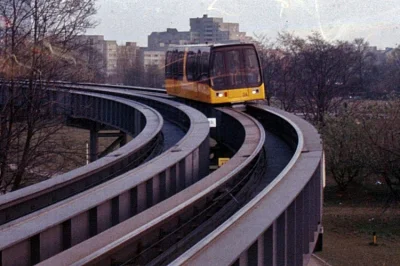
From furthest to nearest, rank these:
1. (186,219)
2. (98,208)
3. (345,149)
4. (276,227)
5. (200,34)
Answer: (200,34) → (345,149) → (186,219) → (98,208) → (276,227)

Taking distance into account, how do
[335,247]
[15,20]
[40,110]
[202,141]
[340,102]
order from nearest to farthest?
1. [202,141]
2. [15,20]
3. [40,110]
4. [335,247]
5. [340,102]

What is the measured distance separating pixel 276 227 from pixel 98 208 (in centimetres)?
175

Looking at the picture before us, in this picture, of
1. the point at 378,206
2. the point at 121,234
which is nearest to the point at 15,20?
the point at 121,234

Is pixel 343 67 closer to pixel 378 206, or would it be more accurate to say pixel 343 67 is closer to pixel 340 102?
pixel 340 102

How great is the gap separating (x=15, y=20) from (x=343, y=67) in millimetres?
27089

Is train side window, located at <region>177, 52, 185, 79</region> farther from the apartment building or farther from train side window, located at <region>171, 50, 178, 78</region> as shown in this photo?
the apartment building

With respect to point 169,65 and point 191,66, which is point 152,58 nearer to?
point 169,65

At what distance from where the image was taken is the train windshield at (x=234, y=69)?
22.5 metres

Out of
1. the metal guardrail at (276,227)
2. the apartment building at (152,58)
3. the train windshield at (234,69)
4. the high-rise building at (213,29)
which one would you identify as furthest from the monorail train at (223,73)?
the apartment building at (152,58)

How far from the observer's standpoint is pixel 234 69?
23016 mm

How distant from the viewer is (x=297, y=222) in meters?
7.74

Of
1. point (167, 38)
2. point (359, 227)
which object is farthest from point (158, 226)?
point (167, 38)

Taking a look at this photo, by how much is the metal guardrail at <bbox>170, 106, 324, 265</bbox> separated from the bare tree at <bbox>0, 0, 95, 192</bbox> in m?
8.62

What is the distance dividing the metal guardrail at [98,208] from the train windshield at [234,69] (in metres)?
9.87
